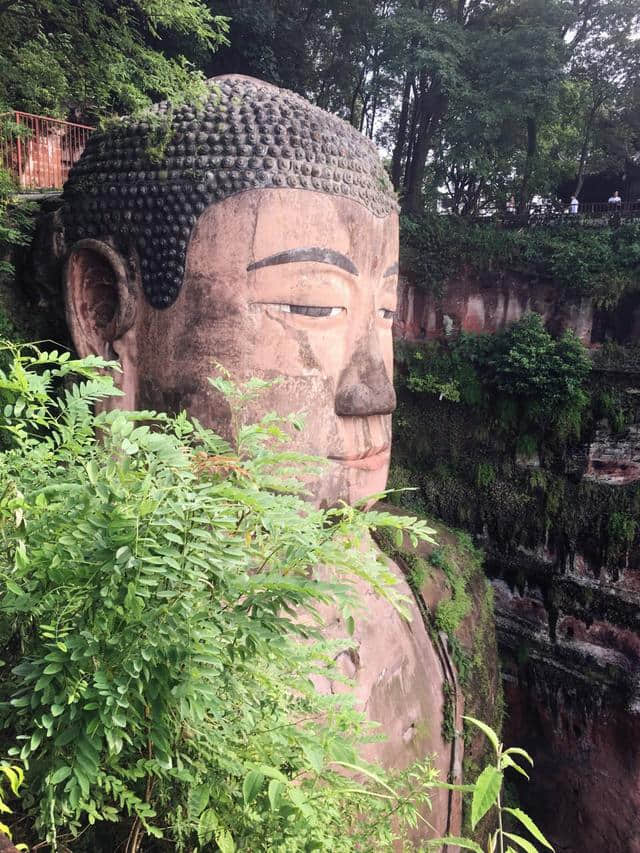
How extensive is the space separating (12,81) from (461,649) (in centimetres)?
521

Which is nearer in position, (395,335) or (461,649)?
(461,649)

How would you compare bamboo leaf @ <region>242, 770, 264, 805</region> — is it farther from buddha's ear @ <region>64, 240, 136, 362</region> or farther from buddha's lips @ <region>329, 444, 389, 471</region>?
buddha's ear @ <region>64, 240, 136, 362</region>

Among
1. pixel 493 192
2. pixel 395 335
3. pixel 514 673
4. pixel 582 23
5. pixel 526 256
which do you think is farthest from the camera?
pixel 493 192

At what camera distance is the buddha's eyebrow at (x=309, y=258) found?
10.7 feet

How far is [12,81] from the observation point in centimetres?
418

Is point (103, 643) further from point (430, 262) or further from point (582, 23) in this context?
point (582, 23)

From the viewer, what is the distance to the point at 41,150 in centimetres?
634

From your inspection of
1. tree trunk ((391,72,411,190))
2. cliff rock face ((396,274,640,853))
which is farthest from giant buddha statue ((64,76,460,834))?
tree trunk ((391,72,411,190))

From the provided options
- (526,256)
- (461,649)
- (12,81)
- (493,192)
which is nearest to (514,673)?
(461,649)

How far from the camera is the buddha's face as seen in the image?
3262 millimetres

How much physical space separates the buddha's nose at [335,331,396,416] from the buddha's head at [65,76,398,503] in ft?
0.04

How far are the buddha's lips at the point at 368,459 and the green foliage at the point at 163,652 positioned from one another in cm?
186

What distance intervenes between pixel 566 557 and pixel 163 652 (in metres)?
9.03

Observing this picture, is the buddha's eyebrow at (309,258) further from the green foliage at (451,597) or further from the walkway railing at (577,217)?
the walkway railing at (577,217)
